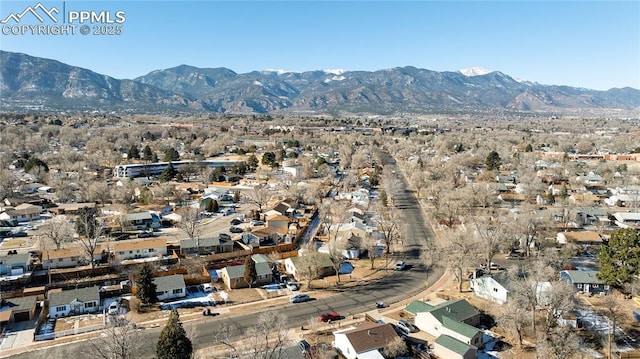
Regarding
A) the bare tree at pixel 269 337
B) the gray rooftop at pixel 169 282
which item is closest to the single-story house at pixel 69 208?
the gray rooftop at pixel 169 282

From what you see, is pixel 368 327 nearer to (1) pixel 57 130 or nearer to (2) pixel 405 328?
(2) pixel 405 328

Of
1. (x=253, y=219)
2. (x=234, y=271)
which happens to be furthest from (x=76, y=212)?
(x=234, y=271)

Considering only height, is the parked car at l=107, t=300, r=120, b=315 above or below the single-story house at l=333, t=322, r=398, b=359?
below

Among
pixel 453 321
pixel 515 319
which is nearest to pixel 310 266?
pixel 453 321

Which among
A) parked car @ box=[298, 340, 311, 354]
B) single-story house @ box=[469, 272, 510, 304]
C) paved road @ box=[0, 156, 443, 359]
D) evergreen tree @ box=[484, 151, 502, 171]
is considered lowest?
paved road @ box=[0, 156, 443, 359]

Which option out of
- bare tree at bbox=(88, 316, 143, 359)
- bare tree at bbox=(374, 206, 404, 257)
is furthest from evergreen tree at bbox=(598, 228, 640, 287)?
bare tree at bbox=(88, 316, 143, 359)

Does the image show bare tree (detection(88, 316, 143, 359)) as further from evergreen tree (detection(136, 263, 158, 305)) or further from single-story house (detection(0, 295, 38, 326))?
single-story house (detection(0, 295, 38, 326))

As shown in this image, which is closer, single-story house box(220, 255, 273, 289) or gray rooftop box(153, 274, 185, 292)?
gray rooftop box(153, 274, 185, 292)

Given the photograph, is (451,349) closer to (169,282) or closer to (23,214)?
(169,282)
